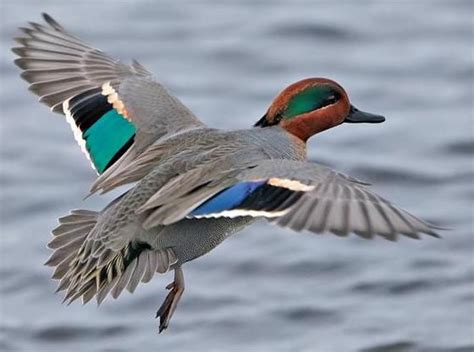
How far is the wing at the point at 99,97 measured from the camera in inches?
261

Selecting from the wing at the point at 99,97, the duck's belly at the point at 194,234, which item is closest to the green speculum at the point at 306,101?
the wing at the point at 99,97

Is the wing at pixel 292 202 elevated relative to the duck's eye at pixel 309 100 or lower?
lower

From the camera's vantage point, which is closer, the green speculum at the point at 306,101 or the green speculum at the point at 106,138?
the green speculum at the point at 306,101

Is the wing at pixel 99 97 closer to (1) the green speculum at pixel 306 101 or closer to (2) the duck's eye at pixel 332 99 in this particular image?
(1) the green speculum at pixel 306 101

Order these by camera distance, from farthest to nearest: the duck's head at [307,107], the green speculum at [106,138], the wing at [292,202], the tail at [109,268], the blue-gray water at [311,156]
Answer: the blue-gray water at [311,156], the green speculum at [106,138], the duck's head at [307,107], the tail at [109,268], the wing at [292,202]

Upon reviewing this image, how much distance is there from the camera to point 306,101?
6.50 meters

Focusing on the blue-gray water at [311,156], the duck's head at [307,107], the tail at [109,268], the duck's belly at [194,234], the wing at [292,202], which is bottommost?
the blue-gray water at [311,156]

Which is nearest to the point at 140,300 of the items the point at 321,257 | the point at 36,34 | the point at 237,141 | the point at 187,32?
the point at 321,257

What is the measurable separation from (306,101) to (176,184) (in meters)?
0.85

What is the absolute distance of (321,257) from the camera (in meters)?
9.12

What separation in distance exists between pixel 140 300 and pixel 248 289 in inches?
24.1

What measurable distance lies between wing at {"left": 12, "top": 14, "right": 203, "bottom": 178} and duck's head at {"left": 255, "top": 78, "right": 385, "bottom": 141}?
16.0 inches

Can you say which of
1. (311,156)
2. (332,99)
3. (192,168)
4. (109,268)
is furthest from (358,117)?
(311,156)

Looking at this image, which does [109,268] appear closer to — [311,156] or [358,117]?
[358,117]
